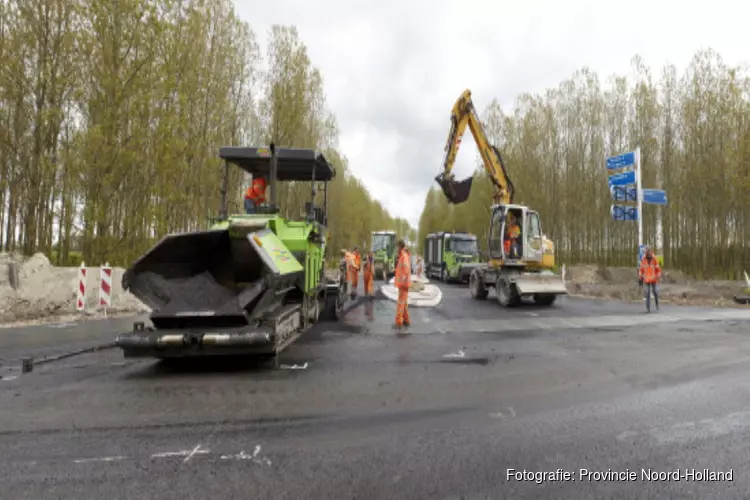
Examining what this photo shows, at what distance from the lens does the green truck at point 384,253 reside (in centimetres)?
2606

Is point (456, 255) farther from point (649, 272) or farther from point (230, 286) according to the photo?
point (230, 286)

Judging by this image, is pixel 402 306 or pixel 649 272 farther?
pixel 649 272

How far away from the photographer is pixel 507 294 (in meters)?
13.0

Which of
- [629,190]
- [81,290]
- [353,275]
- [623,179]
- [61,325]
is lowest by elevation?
[61,325]

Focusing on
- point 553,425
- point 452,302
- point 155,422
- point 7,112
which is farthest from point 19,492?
point 7,112

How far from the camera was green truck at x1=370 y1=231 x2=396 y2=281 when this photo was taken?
26062 millimetres

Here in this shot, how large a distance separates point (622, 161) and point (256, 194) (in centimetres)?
1652

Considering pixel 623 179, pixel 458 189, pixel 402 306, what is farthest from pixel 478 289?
pixel 623 179

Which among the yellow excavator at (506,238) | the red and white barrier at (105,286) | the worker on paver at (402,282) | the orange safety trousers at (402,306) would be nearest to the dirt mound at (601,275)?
the yellow excavator at (506,238)

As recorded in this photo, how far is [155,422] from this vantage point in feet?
12.2

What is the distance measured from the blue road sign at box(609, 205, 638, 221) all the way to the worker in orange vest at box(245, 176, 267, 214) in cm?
1571

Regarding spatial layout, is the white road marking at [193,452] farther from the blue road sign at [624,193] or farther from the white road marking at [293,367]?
the blue road sign at [624,193]

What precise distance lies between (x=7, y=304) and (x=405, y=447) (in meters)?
11.5

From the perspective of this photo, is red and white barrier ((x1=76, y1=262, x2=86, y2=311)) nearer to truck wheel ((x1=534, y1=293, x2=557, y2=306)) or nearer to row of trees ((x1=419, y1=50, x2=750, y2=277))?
truck wheel ((x1=534, y1=293, x2=557, y2=306))
